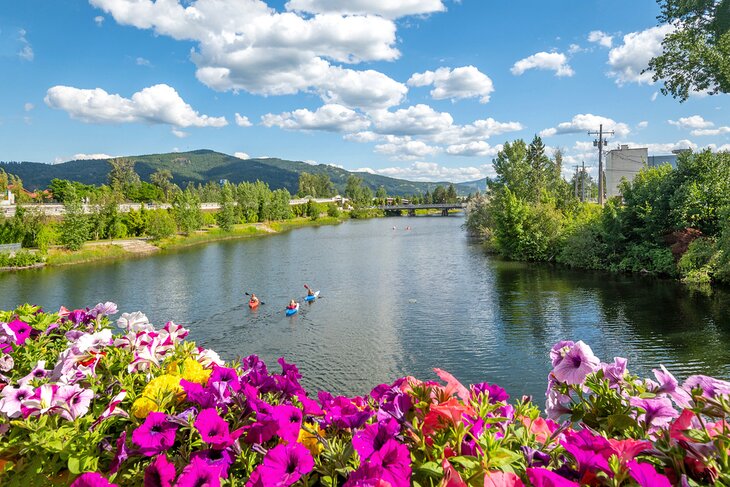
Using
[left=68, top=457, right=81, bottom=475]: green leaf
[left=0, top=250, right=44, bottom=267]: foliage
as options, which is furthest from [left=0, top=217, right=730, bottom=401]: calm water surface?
[left=68, top=457, right=81, bottom=475]: green leaf

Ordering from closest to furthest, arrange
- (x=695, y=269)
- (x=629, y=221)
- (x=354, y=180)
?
(x=695, y=269)
(x=629, y=221)
(x=354, y=180)

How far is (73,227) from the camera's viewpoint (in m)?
46.4

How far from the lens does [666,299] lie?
76.6ft

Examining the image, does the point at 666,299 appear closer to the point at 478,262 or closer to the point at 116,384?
the point at 478,262

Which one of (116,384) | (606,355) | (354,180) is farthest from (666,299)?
(354,180)

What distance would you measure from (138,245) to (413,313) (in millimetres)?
41113

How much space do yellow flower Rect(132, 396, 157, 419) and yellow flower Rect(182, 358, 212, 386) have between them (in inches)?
13.0

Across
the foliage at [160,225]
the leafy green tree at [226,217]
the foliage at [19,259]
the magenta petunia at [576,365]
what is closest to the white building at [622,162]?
the leafy green tree at [226,217]

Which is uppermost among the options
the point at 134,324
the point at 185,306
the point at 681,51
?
the point at 681,51

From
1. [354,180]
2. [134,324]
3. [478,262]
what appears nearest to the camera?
[134,324]

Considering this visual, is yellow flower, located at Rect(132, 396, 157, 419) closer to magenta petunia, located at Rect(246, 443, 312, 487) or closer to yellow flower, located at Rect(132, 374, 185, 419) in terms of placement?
yellow flower, located at Rect(132, 374, 185, 419)

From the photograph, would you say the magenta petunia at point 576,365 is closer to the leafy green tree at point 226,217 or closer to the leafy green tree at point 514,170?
the leafy green tree at point 514,170

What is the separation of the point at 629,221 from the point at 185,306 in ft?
96.6

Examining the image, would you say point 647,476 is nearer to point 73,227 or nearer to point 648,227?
point 648,227
